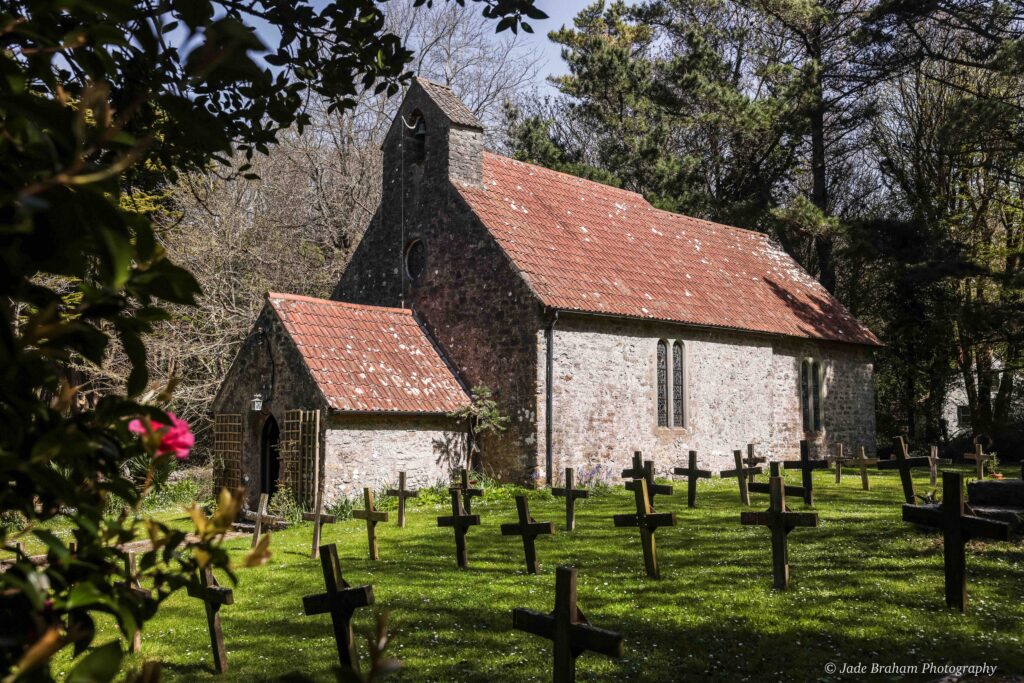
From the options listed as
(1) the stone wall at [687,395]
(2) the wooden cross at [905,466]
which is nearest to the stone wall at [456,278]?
(1) the stone wall at [687,395]

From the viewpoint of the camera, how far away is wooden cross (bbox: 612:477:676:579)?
980cm

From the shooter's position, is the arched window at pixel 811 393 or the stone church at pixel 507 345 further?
the arched window at pixel 811 393

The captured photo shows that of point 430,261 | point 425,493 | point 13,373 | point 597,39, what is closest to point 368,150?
point 597,39

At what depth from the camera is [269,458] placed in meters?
18.8

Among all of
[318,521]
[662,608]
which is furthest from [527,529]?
[318,521]

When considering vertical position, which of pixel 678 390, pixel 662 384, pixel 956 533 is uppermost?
pixel 662 384

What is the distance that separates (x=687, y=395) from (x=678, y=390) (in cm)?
26

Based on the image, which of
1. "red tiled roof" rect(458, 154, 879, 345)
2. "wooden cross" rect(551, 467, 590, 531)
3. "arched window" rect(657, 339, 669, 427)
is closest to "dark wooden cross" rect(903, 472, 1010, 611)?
"wooden cross" rect(551, 467, 590, 531)

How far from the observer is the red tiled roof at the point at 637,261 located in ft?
65.9

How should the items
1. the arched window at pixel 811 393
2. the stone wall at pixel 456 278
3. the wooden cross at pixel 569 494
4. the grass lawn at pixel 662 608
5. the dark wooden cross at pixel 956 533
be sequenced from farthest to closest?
1. the arched window at pixel 811 393
2. the stone wall at pixel 456 278
3. the wooden cross at pixel 569 494
4. the dark wooden cross at pixel 956 533
5. the grass lawn at pixel 662 608

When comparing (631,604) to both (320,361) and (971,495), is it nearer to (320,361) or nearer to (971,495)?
(971,495)

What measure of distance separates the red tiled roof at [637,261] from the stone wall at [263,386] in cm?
529

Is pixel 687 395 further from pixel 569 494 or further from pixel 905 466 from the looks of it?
pixel 569 494

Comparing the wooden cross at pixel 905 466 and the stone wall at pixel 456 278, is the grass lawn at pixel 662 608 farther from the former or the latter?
the stone wall at pixel 456 278
